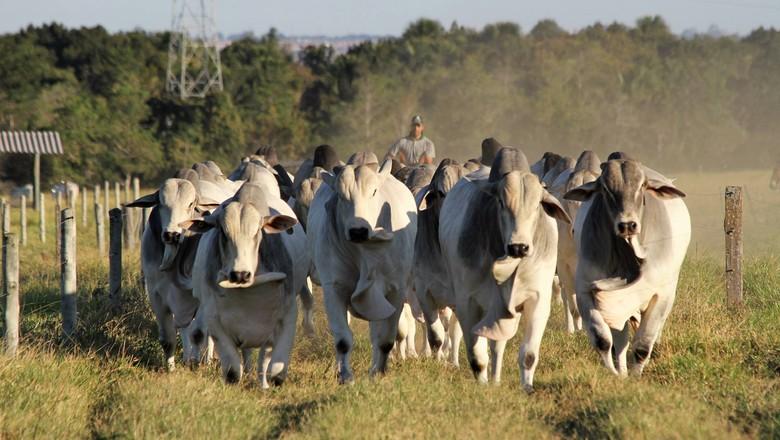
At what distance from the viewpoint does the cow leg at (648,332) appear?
33.1ft

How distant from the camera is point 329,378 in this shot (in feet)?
33.9

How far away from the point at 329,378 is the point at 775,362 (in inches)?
138

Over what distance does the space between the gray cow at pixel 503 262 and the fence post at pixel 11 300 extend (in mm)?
3650

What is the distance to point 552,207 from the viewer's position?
9.62 meters

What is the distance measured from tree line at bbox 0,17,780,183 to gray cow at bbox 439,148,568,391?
39812 mm

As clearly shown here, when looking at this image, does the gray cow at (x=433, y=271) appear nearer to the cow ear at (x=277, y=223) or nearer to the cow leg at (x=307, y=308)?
the cow ear at (x=277, y=223)

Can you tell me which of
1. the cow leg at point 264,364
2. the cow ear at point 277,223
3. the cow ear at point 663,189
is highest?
the cow ear at point 663,189

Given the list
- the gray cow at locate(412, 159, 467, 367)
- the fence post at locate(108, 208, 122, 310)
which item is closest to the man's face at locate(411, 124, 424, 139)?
the fence post at locate(108, 208, 122, 310)

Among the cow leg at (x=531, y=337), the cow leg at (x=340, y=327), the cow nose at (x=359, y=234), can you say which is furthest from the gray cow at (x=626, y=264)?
the cow leg at (x=340, y=327)

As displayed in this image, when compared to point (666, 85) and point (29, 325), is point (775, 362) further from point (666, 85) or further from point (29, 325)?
point (666, 85)

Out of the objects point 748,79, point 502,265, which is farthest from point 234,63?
point 502,265

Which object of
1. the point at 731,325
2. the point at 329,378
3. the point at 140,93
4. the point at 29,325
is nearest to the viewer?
the point at 329,378

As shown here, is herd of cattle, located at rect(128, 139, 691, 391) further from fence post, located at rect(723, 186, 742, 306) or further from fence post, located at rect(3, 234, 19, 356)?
fence post, located at rect(723, 186, 742, 306)

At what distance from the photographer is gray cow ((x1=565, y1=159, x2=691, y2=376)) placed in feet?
32.9
